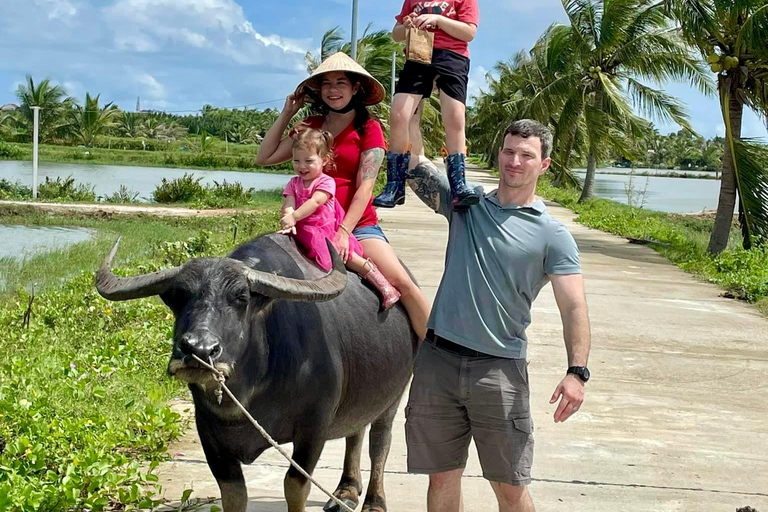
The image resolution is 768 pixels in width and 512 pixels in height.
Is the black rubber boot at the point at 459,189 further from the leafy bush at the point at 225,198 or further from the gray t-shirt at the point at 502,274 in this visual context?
the leafy bush at the point at 225,198

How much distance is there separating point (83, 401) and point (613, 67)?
24.5 m

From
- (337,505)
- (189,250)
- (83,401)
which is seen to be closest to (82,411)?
(83,401)

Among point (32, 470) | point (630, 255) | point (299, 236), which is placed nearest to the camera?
point (299, 236)

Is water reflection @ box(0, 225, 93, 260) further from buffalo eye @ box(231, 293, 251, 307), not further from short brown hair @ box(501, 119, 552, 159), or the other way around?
short brown hair @ box(501, 119, 552, 159)

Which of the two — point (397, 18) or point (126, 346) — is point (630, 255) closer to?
point (126, 346)

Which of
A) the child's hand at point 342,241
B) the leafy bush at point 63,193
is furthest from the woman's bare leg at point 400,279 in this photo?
the leafy bush at point 63,193

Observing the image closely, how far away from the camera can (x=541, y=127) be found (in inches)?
141

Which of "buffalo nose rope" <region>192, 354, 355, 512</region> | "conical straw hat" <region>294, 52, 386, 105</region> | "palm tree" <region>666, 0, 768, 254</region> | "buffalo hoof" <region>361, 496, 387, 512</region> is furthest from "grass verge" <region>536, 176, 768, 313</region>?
"buffalo nose rope" <region>192, 354, 355, 512</region>

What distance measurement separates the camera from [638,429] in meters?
6.17

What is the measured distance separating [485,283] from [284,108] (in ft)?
5.25

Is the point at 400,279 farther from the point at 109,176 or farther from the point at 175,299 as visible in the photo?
the point at 109,176

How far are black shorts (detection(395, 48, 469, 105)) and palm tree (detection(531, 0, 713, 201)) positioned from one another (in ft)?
62.4

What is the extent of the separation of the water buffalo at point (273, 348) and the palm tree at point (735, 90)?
38.8ft

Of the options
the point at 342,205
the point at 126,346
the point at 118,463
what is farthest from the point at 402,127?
the point at 126,346
